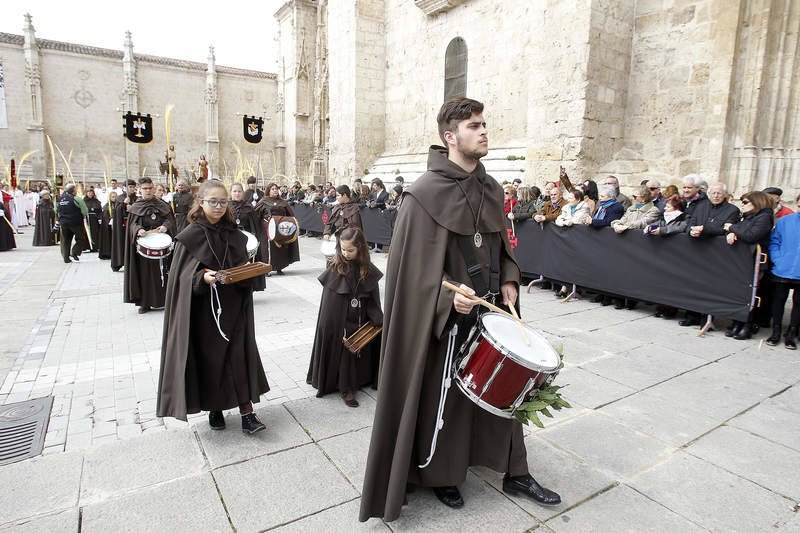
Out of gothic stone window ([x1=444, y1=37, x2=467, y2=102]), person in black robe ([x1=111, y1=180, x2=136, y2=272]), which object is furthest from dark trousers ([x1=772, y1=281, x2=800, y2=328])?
A: gothic stone window ([x1=444, y1=37, x2=467, y2=102])

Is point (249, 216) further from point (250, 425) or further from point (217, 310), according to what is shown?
point (250, 425)

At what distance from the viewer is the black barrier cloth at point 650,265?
5.80 metres

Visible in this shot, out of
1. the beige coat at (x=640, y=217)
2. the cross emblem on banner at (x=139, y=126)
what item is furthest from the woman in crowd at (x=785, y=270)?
the cross emblem on banner at (x=139, y=126)

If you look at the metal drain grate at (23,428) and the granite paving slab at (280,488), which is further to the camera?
the metal drain grate at (23,428)

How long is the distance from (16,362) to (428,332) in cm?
511

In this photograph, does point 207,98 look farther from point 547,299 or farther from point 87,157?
point 547,299

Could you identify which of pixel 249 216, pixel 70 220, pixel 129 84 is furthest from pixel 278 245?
pixel 129 84

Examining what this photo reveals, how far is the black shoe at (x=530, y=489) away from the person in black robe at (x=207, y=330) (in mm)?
1791

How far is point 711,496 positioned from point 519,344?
1634 mm

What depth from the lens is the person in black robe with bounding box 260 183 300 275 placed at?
31.0ft

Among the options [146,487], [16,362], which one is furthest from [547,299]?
[16,362]

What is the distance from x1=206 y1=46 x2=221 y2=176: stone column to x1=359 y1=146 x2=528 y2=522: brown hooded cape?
36.2 m

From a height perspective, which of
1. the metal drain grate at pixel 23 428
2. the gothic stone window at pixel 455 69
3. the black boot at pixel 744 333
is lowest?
the metal drain grate at pixel 23 428

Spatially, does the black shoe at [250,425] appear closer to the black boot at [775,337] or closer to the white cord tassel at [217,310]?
the white cord tassel at [217,310]
